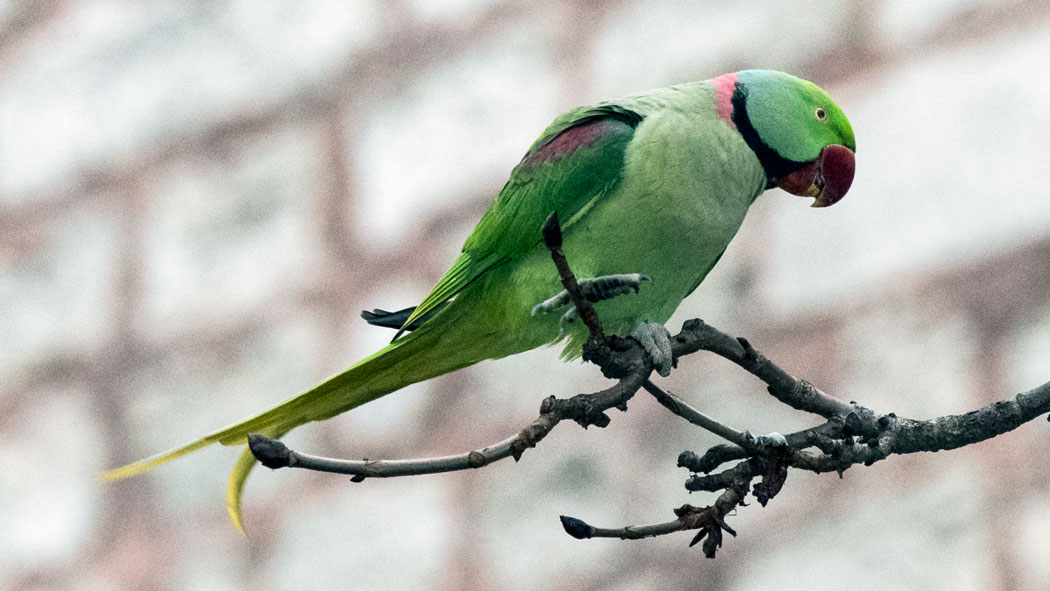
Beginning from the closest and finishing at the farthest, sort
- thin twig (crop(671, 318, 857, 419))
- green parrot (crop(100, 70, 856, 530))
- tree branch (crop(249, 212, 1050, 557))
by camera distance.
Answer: tree branch (crop(249, 212, 1050, 557)), thin twig (crop(671, 318, 857, 419)), green parrot (crop(100, 70, 856, 530))

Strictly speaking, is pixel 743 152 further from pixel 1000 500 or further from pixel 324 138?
pixel 324 138

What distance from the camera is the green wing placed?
0.85 meters

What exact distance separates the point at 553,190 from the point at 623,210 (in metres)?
0.07

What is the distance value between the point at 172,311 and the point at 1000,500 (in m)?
1.41

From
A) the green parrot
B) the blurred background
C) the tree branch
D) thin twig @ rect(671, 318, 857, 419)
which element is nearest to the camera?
the tree branch

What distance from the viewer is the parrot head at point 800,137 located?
844mm

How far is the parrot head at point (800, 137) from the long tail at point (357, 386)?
0.27 metres

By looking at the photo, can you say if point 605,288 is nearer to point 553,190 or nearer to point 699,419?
point 699,419

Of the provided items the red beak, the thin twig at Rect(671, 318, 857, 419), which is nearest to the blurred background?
the red beak

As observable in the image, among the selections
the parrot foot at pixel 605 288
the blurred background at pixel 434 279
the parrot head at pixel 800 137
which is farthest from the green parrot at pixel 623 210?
the blurred background at pixel 434 279

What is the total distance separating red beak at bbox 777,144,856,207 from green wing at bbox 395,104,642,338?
142mm

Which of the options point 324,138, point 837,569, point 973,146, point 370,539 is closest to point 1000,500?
point 837,569

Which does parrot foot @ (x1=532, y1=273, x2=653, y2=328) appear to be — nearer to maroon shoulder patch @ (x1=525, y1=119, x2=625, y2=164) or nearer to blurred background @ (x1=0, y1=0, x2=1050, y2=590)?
maroon shoulder patch @ (x1=525, y1=119, x2=625, y2=164)

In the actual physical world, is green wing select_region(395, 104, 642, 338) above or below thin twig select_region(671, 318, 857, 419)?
above
